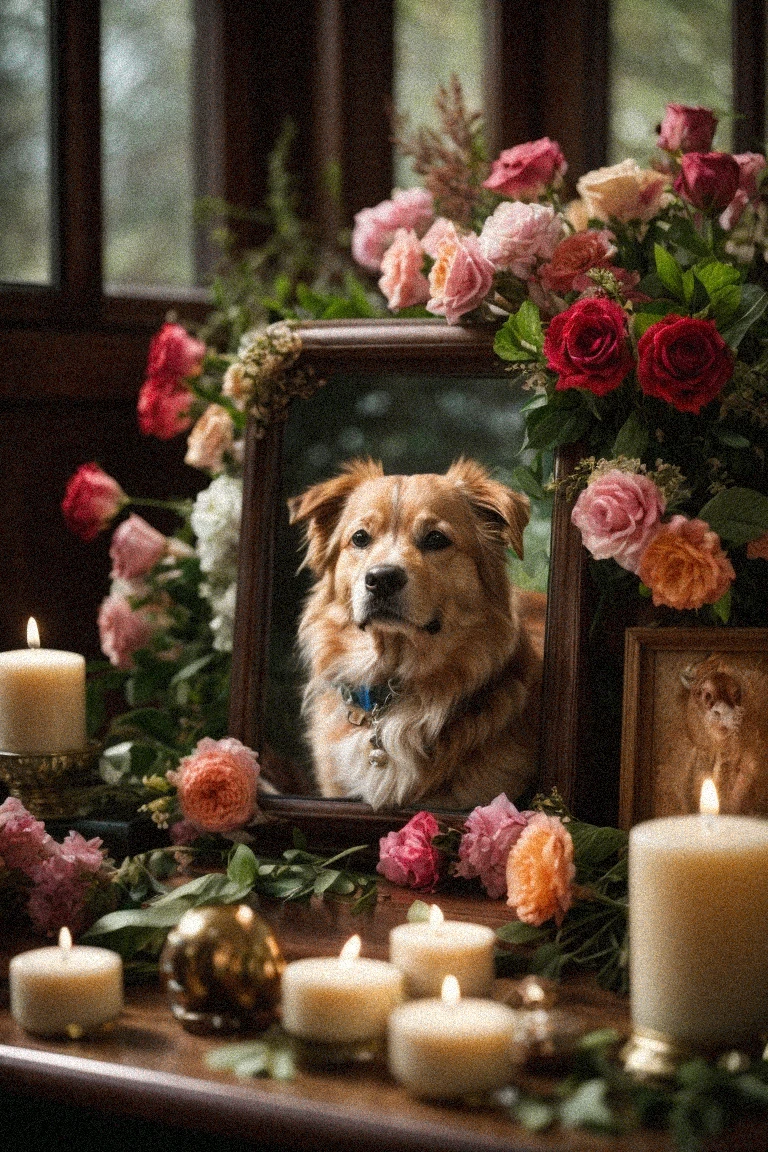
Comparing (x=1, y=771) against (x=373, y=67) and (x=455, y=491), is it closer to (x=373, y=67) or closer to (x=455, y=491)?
(x=455, y=491)

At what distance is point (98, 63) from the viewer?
1.80m

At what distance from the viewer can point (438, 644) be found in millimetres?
1401

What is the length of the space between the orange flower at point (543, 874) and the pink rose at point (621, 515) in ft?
0.86

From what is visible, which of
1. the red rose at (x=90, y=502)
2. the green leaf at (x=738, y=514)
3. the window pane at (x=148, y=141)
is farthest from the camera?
the window pane at (x=148, y=141)

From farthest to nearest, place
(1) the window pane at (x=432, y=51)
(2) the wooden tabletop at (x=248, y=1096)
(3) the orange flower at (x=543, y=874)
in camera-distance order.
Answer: (1) the window pane at (x=432, y=51)
(3) the orange flower at (x=543, y=874)
(2) the wooden tabletop at (x=248, y=1096)

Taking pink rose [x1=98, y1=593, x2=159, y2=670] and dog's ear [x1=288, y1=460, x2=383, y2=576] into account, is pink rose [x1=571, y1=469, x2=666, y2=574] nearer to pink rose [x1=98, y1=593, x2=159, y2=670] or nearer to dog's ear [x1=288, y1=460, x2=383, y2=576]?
dog's ear [x1=288, y1=460, x2=383, y2=576]

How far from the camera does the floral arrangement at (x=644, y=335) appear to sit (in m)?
1.25

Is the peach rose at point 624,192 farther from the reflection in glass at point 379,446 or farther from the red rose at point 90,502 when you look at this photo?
the red rose at point 90,502

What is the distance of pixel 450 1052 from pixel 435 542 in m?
0.62

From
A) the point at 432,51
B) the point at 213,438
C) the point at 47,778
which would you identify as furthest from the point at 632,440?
the point at 432,51

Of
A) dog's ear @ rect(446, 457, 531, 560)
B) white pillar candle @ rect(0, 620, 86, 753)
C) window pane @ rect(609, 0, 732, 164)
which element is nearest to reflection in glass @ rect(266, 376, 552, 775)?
dog's ear @ rect(446, 457, 531, 560)

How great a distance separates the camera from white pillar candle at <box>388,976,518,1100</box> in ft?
2.92

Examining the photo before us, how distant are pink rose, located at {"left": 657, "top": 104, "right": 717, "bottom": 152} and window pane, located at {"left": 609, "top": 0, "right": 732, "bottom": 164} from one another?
0.48m

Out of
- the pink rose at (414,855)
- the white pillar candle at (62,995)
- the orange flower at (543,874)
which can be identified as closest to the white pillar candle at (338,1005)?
the white pillar candle at (62,995)
